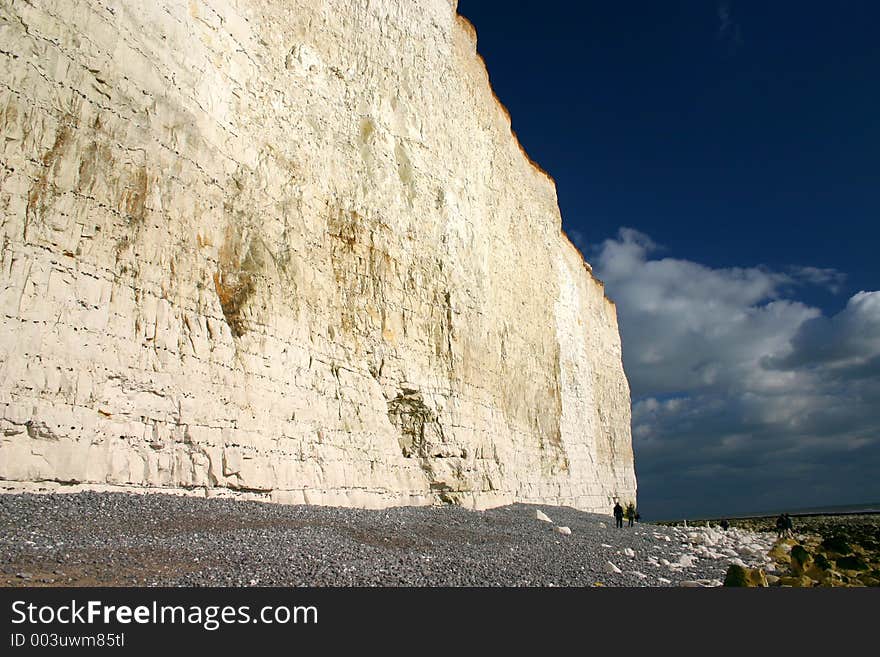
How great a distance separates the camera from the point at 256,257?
11.1 metres

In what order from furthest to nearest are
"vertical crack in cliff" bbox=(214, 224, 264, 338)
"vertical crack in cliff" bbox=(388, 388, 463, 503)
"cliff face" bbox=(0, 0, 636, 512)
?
"vertical crack in cliff" bbox=(388, 388, 463, 503), "vertical crack in cliff" bbox=(214, 224, 264, 338), "cliff face" bbox=(0, 0, 636, 512)

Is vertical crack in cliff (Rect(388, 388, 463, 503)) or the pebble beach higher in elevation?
vertical crack in cliff (Rect(388, 388, 463, 503))

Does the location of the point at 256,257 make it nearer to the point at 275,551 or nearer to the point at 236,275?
the point at 236,275

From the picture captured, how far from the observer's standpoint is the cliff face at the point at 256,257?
7906 mm

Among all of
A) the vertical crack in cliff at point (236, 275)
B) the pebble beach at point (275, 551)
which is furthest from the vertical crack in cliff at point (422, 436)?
the vertical crack in cliff at point (236, 275)

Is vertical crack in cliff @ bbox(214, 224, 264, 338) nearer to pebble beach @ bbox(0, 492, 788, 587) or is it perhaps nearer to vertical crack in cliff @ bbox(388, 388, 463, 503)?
pebble beach @ bbox(0, 492, 788, 587)

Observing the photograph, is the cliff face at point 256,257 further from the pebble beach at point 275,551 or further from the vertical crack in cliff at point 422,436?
the pebble beach at point 275,551

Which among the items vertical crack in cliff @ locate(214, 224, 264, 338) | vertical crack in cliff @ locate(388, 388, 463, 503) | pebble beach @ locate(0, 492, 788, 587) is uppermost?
vertical crack in cliff @ locate(214, 224, 264, 338)

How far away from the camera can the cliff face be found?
311 inches

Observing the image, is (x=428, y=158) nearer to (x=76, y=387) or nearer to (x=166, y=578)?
(x=76, y=387)

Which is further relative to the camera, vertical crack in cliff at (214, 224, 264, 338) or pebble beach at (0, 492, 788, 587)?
vertical crack in cliff at (214, 224, 264, 338)

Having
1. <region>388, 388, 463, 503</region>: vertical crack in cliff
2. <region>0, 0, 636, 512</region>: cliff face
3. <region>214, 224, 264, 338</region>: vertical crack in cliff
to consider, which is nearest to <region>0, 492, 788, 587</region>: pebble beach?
<region>0, 0, 636, 512</region>: cliff face

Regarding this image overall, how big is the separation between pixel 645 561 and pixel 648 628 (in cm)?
639

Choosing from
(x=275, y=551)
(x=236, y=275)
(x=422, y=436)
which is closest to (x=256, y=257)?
(x=236, y=275)
